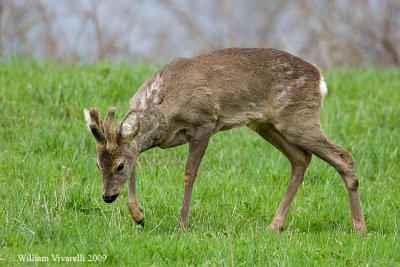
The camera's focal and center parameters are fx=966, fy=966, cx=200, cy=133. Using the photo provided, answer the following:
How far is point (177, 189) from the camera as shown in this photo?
358 inches

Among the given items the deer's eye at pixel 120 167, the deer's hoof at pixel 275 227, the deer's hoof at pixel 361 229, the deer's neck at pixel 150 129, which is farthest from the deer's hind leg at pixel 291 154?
the deer's eye at pixel 120 167

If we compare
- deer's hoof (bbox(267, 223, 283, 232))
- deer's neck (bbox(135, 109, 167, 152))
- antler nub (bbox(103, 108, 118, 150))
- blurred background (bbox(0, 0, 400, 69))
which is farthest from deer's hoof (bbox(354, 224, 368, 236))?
blurred background (bbox(0, 0, 400, 69))

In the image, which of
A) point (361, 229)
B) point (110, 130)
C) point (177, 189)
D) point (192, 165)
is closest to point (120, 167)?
point (110, 130)

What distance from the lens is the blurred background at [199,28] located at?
55.3 feet

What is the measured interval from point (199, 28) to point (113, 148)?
11.7 metres

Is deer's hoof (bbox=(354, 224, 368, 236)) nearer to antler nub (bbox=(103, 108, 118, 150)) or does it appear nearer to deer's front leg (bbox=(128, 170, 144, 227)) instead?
deer's front leg (bbox=(128, 170, 144, 227))

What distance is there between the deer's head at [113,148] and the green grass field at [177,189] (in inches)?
11.2

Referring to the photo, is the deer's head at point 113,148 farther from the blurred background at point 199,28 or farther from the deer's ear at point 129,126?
the blurred background at point 199,28

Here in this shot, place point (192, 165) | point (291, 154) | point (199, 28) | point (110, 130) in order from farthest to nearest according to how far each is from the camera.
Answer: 1. point (199, 28)
2. point (291, 154)
3. point (192, 165)
4. point (110, 130)

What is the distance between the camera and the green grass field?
7.04 meters

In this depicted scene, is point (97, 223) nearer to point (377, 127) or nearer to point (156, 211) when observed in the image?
point (156, 211)

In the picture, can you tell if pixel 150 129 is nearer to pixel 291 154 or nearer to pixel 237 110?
pixel 237 110

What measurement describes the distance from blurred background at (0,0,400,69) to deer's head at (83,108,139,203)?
8008 mm

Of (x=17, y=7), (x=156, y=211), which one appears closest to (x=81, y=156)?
(x=156, y=211)
